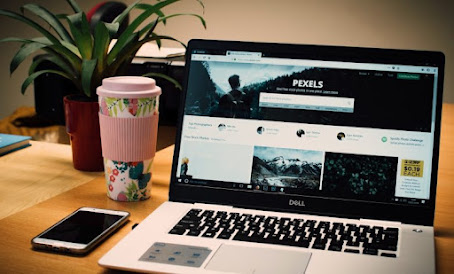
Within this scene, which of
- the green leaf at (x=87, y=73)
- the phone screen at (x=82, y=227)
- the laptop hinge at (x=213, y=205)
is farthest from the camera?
the green leaf at (x=87, y=73)

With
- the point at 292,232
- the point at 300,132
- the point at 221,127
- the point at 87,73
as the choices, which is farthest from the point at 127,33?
the point at 292,232

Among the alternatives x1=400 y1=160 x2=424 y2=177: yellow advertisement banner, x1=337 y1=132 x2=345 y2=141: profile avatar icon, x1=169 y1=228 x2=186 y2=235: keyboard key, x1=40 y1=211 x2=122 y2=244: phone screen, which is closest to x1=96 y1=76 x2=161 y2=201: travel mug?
x1=40 y1=211 x2=122 y2=244: phone screen

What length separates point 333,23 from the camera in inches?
109

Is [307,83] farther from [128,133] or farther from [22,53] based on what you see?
[22,53]

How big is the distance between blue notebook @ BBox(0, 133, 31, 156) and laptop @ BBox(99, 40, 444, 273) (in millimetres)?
550

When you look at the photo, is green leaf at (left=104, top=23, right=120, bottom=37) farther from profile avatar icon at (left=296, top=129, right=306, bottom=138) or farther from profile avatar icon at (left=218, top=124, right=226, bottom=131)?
profile avatar icon at (left=296, top=129, right=306, bottom=138)

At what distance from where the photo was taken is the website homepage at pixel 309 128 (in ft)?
3.23

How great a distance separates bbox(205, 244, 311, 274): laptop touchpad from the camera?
80cm

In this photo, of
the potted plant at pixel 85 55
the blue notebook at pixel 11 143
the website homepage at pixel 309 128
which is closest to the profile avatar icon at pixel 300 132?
the website homepage at pixel 309 128

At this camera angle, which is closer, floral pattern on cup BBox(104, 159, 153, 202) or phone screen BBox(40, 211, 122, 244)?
phone screen BBox(40, 211, 122, 244)

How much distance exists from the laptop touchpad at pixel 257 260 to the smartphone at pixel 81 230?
20cm

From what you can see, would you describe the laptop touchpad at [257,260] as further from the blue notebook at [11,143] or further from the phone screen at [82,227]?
the blue notebook at [11,143]

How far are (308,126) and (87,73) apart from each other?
1.47 ft

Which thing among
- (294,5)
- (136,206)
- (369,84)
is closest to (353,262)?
(369,84)
